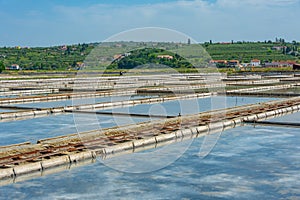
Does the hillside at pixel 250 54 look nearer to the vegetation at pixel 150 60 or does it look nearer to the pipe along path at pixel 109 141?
the vegetation at pixel 150 60

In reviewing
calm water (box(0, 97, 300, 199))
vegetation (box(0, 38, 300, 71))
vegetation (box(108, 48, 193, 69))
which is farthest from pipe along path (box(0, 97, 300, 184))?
vegetation (box(108, 48, 193, 69))

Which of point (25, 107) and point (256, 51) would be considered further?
point (256, 51)

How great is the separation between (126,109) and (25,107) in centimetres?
259

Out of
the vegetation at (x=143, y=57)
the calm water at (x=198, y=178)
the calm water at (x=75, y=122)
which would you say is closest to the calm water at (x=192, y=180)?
the calm water at (x=198, y=178)

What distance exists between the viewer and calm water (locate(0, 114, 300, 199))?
5.16 metres

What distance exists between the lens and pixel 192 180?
5.71m

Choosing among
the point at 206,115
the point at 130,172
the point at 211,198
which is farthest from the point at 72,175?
the point at 206,115

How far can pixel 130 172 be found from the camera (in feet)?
20.0

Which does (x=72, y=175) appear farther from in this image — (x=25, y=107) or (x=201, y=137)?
(x=25, y=107)

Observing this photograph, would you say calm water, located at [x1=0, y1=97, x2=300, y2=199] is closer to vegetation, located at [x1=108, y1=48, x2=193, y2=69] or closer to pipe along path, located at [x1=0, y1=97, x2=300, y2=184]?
pipe along path, located at [x1=0, y1=97, x2=300, y2=184]

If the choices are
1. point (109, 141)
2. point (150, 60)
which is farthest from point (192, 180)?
point (150, 60)

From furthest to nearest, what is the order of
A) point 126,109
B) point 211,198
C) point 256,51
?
point 256,51, point 126,109, point 211,198

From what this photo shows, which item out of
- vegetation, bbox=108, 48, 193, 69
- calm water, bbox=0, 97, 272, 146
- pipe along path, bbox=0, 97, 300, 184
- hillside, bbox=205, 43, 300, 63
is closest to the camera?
pipe along path, bbox=0, 97, 300, 184

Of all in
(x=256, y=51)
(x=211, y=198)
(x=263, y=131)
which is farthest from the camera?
(x=256, y=51)
